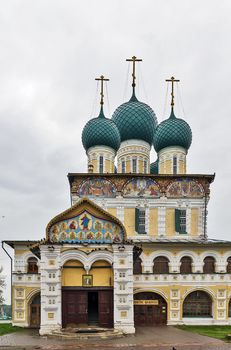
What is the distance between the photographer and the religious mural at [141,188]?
2645 cm

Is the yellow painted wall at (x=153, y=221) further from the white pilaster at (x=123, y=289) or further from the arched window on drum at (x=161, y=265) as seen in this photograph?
the white pilaster at (x=123, y=289)

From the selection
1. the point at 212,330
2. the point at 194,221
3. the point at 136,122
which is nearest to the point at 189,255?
the point at 194,221

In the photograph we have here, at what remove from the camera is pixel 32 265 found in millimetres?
23078

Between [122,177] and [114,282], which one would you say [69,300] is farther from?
[122,177]

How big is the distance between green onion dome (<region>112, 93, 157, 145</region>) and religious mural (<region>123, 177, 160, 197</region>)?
4.91 m

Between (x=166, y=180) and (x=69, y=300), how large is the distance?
38.1 ft

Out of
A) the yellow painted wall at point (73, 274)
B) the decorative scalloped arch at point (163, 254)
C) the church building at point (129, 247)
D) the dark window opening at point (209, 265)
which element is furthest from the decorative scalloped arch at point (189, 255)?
the yellow painted wall at point (73, 274)

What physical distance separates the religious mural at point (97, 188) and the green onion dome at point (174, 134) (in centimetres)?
599

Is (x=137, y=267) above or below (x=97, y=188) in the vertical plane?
below

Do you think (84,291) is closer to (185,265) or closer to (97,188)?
(185,265)

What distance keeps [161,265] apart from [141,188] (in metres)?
5.62

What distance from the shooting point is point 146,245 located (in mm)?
23188

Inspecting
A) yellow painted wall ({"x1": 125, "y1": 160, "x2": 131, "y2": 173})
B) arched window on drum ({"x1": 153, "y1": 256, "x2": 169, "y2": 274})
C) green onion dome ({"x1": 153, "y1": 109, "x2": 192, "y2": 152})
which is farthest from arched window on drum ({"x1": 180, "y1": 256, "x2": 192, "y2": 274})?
green onion dome ({"x1": 153, "y1": 109, "x2": 192, "y2": 152})

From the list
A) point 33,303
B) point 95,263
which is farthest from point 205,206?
point 33,303
